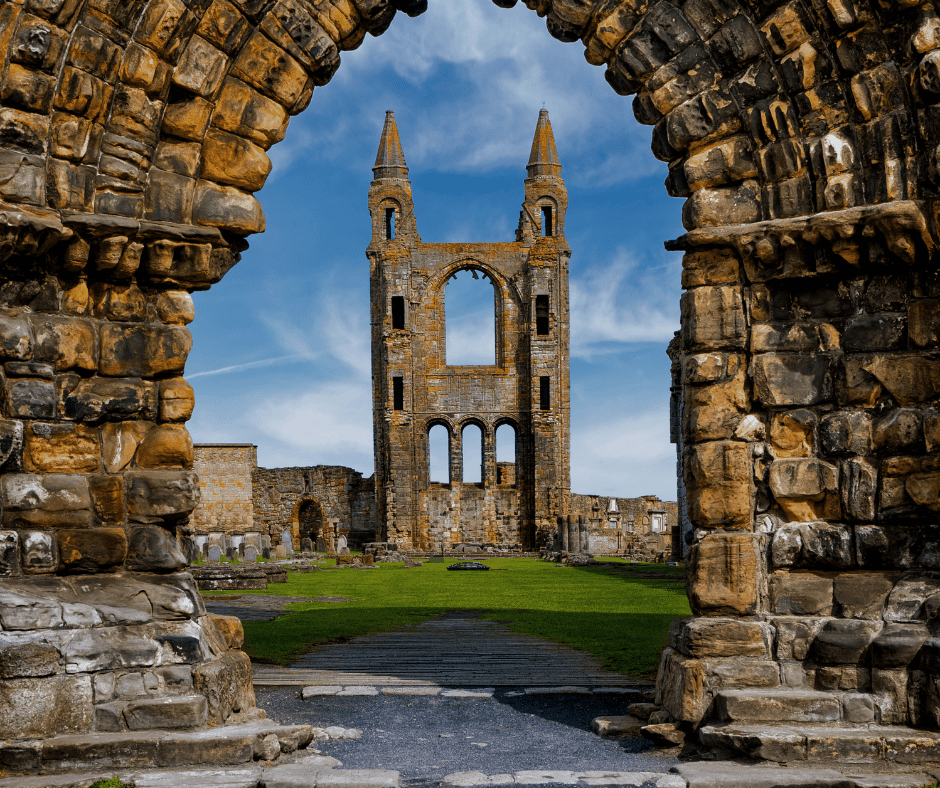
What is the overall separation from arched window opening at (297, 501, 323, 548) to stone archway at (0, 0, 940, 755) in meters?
36.2

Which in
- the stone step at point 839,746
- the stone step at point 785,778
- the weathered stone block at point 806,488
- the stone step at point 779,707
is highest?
the weathered stone block at point 806,488

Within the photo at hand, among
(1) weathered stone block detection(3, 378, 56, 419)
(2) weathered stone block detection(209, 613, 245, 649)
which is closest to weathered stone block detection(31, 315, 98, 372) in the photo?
(1) weathered stone block detection(3, 378, 56, 419)

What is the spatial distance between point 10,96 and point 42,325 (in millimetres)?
1120

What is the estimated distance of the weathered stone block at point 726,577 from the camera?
16.1ft

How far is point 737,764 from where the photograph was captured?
433 cm

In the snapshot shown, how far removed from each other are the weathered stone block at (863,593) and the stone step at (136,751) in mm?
2813

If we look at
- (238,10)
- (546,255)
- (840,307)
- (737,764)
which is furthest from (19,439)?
(546,255)

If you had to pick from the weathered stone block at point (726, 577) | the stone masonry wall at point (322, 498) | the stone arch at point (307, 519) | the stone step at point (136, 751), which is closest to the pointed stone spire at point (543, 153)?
the stone masonry wall at point (322, 498)

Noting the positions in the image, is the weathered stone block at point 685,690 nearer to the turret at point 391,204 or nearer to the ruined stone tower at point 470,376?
the ruined stone tower at point 470,376

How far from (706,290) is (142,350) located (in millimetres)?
2979

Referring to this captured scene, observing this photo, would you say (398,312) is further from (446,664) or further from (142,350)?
(142,350)

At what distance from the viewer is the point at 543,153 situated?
41.5 metres

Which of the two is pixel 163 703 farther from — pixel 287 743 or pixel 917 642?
pixel 917 642

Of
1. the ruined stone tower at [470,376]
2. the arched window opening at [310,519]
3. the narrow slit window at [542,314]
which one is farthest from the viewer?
the arched window opening at [310,519]
